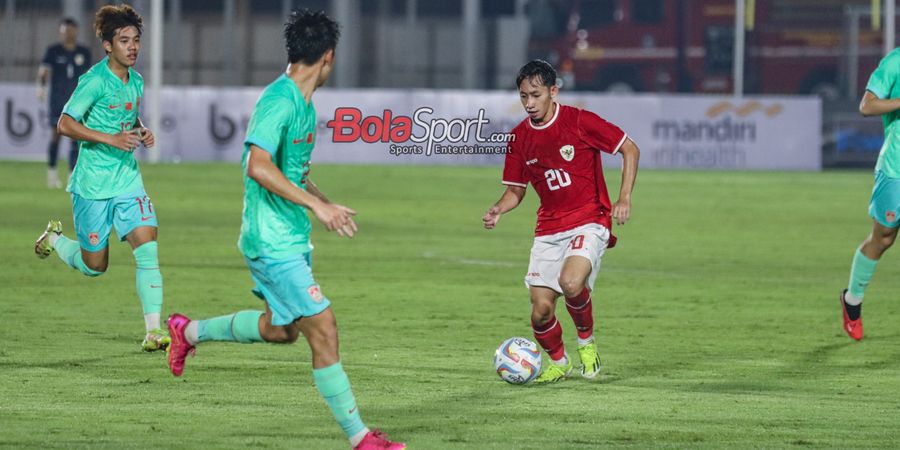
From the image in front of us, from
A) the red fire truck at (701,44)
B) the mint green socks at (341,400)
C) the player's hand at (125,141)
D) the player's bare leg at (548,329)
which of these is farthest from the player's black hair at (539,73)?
the red fire truck at (701,44)

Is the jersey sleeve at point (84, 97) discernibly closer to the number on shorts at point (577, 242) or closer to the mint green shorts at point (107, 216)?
the mint green shorts at point (107, 216)

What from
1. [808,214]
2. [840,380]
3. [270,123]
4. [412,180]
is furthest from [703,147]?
[270,123]

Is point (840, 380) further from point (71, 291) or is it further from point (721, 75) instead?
point (721, 75)

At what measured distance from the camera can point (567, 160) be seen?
368 inches

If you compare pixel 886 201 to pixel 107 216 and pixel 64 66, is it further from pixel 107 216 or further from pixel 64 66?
pixel 64 66

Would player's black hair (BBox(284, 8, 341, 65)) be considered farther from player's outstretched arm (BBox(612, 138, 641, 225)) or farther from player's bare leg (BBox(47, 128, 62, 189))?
player's bare leg (BBox(47, 128, 62, 189))

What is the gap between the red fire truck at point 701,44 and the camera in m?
41.8

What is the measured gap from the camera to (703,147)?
33531mm

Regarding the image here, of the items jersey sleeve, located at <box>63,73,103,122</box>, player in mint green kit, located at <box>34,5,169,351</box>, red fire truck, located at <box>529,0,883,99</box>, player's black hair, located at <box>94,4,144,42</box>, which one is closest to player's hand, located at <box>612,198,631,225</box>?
player in mint green kit, located at <box>34,5,169,351</box>

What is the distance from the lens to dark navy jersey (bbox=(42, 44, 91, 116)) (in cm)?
2395

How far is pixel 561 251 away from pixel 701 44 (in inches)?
1317

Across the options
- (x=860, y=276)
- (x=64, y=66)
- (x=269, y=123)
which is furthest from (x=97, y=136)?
(x=64, y=66)

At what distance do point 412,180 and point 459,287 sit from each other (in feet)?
47.7

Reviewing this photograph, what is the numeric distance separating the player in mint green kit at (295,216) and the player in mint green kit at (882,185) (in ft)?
16.2
